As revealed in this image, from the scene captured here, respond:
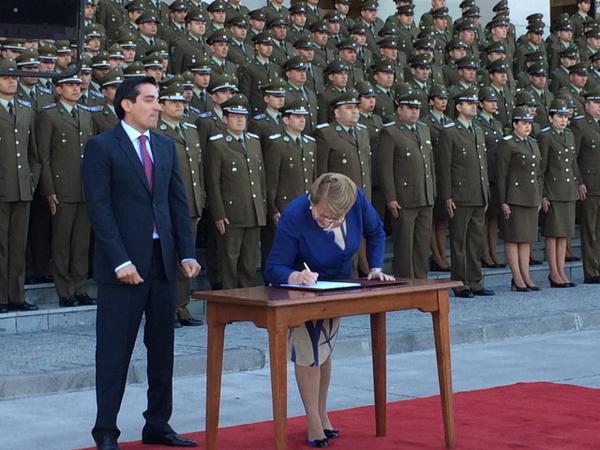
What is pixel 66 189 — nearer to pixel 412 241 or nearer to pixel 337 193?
pixel 412 241

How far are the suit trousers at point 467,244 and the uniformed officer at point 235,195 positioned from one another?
232 centimetres

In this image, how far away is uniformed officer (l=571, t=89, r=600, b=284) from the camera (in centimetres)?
1440

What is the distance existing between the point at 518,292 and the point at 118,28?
4991 mm

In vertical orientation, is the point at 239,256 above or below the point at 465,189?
below

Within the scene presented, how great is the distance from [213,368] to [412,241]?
Answer: 6.60 meters

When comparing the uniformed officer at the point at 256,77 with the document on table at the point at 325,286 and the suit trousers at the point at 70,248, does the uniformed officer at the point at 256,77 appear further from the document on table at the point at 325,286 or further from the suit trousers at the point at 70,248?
the document on table at the point at 325,286

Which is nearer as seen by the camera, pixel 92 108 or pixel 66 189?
pixel 66 189

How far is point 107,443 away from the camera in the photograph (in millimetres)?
6449

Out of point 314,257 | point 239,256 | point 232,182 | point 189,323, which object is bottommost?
point 189,323

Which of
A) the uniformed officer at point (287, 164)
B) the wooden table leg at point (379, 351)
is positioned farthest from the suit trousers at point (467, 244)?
the wooden table leg at point (379, 351)

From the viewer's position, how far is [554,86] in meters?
17.5

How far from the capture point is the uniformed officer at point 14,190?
10766 mm

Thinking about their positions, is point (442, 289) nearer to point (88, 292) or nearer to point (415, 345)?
point (415, 345)

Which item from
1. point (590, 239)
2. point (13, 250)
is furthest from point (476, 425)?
point (590, 239)
